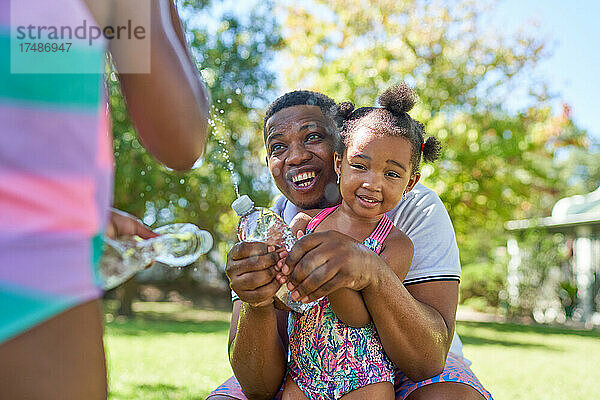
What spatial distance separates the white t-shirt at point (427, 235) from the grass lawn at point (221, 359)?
393 cm

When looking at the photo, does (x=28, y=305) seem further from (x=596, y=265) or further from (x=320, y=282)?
(x=596, y=265)

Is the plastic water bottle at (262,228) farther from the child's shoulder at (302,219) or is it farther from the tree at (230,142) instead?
the tree at (230,142)

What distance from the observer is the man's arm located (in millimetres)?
1007

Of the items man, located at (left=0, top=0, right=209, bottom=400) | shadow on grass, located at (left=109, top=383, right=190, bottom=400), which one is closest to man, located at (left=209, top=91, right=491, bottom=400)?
man, located at (left=0, top=0, right=209, bottom=400)

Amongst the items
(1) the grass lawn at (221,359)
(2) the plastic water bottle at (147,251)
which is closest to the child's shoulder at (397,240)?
(2) the plastic water bottle at (147,251)

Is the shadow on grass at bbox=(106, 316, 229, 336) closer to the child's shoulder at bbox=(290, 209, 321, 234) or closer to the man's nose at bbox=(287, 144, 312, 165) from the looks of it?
the man's nose at bbox=(287, 144, 312, 165)

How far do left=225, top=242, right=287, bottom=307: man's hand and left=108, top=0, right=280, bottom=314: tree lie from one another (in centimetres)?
538

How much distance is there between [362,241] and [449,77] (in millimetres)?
13413

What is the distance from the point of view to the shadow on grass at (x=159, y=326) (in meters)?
11.9

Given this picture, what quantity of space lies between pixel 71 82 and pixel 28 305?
0.92 feet

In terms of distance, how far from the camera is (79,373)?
2.77 feet

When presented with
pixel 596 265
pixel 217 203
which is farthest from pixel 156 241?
pixel 596 265

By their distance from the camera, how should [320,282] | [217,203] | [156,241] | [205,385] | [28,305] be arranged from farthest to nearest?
[217,203] → [205,385] → [320,282] → [156,241] → [28,305]

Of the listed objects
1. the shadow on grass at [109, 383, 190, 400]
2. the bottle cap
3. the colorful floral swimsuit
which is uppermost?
the bottle cap
